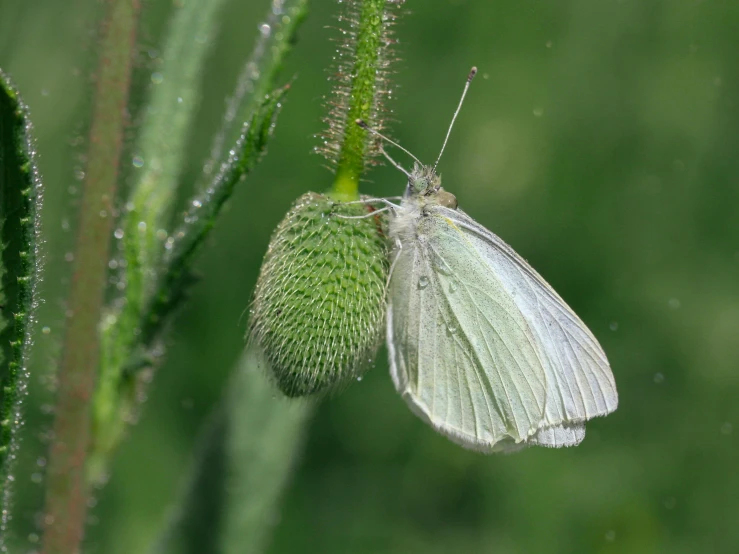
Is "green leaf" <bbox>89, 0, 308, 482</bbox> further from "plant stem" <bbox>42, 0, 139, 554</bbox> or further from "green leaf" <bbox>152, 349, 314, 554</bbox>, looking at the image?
"green leaf" <bbox>152, 349, 314, 554</bbox>

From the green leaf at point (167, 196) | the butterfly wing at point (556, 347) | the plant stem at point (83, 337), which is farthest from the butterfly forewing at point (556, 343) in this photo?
the plant stem at point (83, 337)

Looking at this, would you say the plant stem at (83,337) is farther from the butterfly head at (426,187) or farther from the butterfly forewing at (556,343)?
the butterfly forewing at (556,343)

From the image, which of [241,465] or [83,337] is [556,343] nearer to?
[241,465]

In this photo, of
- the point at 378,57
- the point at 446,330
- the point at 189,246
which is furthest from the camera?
the point at 446,330

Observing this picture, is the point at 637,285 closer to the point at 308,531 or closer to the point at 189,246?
the point at 308,531

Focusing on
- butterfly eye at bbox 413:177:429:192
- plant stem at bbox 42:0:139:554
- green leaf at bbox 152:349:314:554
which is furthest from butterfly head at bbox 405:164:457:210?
plant stem at bbox 42:0:139:554

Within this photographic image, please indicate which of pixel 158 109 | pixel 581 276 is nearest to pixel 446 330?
pixel 158 109
